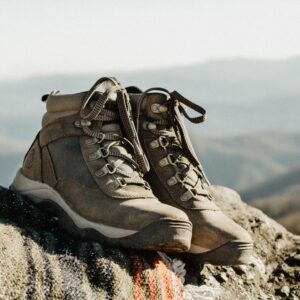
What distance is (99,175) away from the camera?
3.30 meters

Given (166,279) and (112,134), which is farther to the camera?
(112,134)

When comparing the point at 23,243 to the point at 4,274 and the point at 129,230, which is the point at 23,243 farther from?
the point at 129,230

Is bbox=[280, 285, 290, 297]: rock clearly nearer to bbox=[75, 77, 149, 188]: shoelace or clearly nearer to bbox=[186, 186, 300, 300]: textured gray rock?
bbox=[186, 186, 300, 300]: textured gray rock

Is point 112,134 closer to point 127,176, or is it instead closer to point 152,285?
point 127,176

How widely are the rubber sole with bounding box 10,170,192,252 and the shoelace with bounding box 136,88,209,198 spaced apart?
1.88 feet

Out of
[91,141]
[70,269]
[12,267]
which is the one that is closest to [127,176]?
[91,141]

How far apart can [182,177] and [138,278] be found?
0.77m

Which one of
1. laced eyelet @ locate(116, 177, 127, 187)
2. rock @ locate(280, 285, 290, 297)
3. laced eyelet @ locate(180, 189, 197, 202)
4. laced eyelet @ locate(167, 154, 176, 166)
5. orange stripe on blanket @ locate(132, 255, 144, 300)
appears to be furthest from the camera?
rock @ locate(280, 285, 290, 297)

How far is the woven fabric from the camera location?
2719 millimetres

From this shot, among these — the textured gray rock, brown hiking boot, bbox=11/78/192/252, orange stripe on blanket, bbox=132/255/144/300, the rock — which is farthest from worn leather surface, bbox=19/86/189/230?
the rock

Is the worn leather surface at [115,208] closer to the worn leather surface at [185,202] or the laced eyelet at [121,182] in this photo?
the laced eyelet at [121,182]

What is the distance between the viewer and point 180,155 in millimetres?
3709

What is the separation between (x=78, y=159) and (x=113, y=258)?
26.2 inches

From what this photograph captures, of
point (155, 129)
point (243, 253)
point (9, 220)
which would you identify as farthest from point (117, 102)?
point (243, 253)
